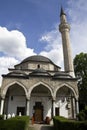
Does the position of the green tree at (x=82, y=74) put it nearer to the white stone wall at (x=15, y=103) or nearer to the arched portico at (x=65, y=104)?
the arched portico at (x=65, y=104)

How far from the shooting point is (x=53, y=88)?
1611 centimetres

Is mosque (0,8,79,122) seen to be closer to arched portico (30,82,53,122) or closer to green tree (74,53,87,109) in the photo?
arched portico (30,82,53,122)

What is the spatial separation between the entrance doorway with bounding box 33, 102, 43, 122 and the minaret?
5865mm

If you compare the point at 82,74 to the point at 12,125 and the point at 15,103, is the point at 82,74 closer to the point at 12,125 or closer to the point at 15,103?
the point at 15,103

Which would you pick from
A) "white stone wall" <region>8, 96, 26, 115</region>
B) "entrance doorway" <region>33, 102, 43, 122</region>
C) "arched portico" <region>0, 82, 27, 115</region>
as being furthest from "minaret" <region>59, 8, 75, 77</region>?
"white stone wall" <region>8, 96, 26, 115</region>

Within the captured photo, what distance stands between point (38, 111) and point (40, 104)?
0.80m

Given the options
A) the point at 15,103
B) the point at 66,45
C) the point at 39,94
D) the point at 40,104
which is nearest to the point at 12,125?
the point at 15,103

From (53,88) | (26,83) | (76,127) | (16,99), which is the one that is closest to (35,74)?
(26,83)

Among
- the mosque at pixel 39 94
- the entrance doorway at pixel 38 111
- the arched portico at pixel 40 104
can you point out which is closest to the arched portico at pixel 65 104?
the mosque at pixel 39 94

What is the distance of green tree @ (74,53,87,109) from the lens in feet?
73.7

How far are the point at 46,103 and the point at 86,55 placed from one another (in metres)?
10.6

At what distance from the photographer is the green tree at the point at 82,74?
2247 cm

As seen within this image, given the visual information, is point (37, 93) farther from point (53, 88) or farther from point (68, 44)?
point (68, 44)

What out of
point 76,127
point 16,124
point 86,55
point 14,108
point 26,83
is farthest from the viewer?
point 86,55
